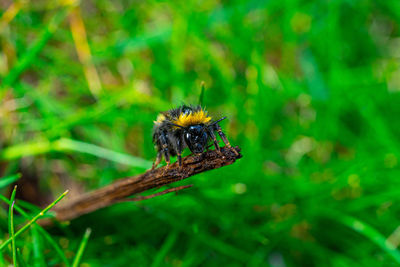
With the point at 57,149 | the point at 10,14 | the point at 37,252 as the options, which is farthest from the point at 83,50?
the point at 37,252

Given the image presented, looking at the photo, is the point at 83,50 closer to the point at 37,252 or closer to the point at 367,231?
the point at 37,252

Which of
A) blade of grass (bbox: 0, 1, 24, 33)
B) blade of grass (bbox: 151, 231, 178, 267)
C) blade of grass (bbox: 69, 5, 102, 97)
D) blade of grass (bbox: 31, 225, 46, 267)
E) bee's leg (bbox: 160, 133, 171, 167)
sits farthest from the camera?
blade of grass (bbox: 69, 5, 102, 97)

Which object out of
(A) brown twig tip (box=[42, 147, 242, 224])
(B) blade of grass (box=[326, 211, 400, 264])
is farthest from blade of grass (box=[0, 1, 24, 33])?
(B) blade of grass (box=[326, 211, 400, 264])

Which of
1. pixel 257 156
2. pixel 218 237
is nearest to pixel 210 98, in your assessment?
pixel 257 156

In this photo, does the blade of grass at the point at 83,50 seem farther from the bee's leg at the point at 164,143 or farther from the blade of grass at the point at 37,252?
the bee's leg at the point at 164,143

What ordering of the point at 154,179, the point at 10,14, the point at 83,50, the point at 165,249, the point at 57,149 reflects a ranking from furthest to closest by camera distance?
the point at 83,50, the point at 10,14, the point at 57,149, the point at 165,249, the point at 154,179

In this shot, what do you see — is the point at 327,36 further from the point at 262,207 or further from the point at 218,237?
the point at 218,237

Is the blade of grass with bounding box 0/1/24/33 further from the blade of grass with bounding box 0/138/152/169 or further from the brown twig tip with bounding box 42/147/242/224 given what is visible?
the brown twig tip with bounding box 42/147/242/224
